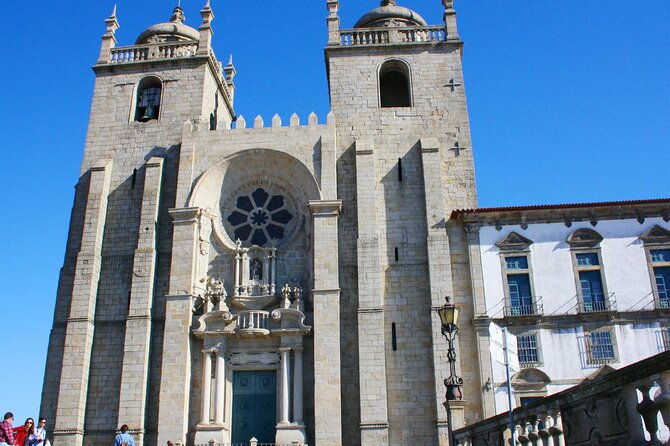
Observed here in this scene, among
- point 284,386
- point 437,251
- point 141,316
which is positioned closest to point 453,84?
point 437,251

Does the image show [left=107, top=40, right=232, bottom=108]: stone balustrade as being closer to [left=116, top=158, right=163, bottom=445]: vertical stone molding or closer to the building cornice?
[left=116, top=158, right=163, bottom=445]: vertical stone molding

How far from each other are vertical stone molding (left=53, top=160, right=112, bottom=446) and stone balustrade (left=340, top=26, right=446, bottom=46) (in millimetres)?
10736

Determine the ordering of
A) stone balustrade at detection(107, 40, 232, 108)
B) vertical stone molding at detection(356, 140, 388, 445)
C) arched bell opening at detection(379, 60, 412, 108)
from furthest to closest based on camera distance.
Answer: arched bell opening at detection(379, 60, 412, 108) < stone balustrade at detection(107, 40, 232, 108) < vertical stone molding at detection(356, 140, 388, 445)

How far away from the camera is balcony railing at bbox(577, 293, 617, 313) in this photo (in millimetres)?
20438

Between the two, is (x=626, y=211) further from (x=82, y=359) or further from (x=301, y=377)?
(x=82, y=359)

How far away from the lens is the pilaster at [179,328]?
20172 millimetres

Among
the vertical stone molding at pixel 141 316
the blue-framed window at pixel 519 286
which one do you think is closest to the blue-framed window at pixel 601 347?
the blue-framed window at pixel 519 286

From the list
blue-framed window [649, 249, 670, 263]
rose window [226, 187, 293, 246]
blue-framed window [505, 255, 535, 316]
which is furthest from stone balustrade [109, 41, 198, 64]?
blue-framed window [649, 249, 670, 263]

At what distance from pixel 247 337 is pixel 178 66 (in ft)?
38.6

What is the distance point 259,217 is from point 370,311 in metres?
5.75

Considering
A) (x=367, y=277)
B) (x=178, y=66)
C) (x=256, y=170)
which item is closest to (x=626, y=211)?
(x=367, y=277)

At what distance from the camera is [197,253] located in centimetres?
2273

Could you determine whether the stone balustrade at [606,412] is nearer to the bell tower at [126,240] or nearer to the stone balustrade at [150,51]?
the bell tower at [126,240]

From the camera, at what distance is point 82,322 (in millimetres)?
21875
